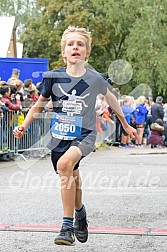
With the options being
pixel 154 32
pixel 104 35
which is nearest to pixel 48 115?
pixel 154 32

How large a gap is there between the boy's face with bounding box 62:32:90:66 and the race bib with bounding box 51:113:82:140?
1.55 feet

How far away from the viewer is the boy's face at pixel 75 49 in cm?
554

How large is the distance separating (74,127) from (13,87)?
922 cm

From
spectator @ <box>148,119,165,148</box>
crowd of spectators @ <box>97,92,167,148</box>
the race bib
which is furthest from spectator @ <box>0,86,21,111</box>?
the race bib

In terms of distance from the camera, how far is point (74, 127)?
5.54 meters

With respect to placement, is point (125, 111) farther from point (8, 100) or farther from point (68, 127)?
point (68, 127)

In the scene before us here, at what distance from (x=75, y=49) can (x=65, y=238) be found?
5.27 feet

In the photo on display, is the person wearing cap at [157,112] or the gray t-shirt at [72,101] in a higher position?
the gray t-shirt at [72,101]

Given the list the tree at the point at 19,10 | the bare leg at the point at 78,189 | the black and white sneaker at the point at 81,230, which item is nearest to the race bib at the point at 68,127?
the bare leg at the point at 78,189

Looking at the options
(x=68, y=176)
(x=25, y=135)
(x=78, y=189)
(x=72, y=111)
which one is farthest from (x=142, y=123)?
(x=68, y=176)

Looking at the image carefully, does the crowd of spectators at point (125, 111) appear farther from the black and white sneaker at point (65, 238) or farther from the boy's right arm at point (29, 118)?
the black and white sneaker at point (65, 238)

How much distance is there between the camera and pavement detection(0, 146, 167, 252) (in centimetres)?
577

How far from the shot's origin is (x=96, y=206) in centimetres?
797

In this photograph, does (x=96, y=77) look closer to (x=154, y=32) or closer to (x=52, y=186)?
(x=52, y=186)
